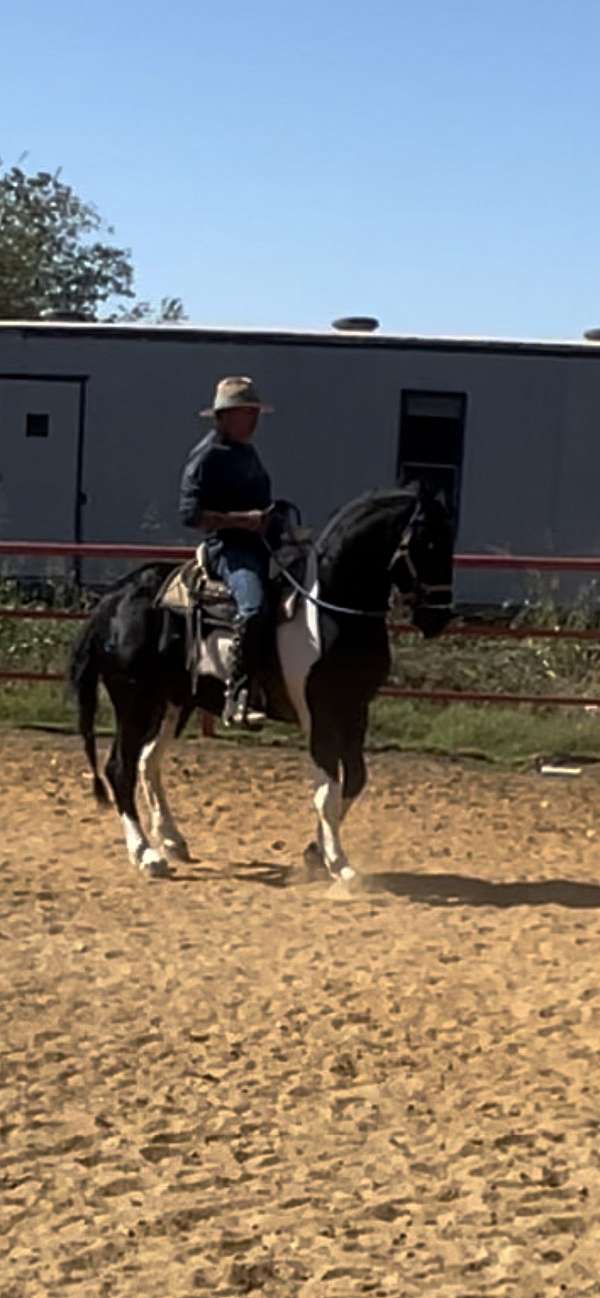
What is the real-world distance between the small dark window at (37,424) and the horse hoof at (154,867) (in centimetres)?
985

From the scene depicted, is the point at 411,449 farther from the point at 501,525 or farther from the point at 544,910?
the point at 544,910

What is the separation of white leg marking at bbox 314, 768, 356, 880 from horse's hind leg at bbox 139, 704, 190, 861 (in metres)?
0.84

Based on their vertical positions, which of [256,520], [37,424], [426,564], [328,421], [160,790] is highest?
[328,421]

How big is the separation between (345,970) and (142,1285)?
8.19 ft

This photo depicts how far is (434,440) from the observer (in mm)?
17016

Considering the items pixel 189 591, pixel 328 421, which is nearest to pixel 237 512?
pixel 189 591

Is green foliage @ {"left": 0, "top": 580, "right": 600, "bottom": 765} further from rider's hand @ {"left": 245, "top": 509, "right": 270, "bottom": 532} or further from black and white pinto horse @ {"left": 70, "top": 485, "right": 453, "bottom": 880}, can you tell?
rider's hand @ {"left": 245, "top": 509, "right": 270, "bottom": 532}

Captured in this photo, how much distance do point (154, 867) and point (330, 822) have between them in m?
0.81

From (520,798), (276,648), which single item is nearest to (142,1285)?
(276,648)

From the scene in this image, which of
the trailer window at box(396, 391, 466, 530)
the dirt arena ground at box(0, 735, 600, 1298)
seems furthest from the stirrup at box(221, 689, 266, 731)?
the trailer window at box(396, 391, 466, 530)

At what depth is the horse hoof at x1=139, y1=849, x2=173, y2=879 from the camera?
778 centimetres

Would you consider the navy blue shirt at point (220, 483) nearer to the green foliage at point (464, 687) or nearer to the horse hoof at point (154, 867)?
the horse hoof at point (154, 867)

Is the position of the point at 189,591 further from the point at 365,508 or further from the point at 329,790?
the point at 329,790

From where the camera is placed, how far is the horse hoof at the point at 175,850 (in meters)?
8.23
